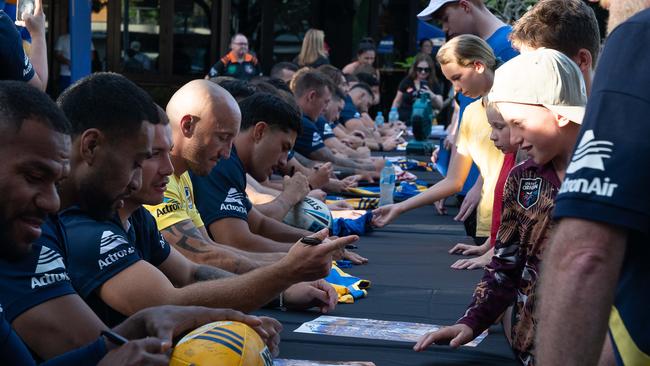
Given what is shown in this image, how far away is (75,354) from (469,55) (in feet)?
13.2

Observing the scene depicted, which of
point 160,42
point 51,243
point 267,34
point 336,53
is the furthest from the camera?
point 336,53

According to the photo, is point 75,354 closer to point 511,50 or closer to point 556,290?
point 556,290

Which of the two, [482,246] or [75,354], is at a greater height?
[75,354]

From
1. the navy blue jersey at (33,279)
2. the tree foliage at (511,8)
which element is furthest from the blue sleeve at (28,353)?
the tree foliage at (511,8)

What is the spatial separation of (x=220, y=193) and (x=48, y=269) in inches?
87.9

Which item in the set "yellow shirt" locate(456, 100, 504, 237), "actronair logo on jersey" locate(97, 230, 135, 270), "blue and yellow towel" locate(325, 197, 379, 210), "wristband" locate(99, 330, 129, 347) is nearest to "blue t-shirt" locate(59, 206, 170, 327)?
"actronair logo on jersey" locate(97, 230, 135, 270)

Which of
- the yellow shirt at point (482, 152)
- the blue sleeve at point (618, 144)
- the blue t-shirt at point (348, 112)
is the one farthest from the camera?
the blue t-shirt at point (348, 112)

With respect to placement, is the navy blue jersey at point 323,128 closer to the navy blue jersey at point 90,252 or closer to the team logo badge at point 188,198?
the team logo badge at point 188,198

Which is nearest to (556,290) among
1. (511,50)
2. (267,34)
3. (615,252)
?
(615,252)

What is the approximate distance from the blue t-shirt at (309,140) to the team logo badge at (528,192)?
581 centimetres

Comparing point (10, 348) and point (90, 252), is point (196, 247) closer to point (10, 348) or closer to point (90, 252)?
point (90, 252)

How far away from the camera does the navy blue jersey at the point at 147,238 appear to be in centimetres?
338

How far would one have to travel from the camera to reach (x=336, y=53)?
2112cm

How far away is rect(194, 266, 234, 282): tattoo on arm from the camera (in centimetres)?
367
